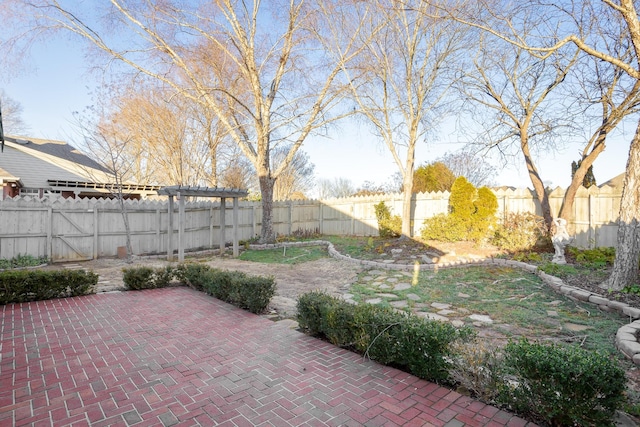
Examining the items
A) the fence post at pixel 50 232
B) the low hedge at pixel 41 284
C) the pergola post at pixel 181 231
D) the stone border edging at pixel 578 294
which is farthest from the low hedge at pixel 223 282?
the fence post at pixel 50 232

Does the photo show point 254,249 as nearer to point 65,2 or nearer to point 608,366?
point 65,2

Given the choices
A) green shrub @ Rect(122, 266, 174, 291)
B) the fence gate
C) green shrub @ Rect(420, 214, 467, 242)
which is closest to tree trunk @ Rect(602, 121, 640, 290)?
green shrub @ Rect(420, 214, 467, 242)

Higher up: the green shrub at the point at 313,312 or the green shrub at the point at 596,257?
the green shrub at the point at 596,257

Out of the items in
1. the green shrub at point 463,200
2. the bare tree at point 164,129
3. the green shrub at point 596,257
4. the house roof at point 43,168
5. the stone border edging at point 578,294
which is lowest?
the stone border edging at point 578,294

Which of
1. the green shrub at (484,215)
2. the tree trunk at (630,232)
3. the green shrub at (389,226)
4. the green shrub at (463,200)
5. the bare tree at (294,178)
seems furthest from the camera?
the bare tree at (294,178)

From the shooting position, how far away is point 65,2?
10.5m

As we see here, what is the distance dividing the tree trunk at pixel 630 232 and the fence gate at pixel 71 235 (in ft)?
42.6

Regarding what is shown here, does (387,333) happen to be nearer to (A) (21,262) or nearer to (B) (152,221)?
(A) (21,262)

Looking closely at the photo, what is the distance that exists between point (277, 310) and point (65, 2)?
12.1 meters

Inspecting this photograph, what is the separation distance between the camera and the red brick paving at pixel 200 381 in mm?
2496

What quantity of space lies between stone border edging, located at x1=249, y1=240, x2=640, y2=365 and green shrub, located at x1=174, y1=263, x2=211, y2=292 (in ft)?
14.4

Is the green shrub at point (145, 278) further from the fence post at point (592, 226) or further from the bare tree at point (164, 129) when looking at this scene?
the fence post at point (592, 226)

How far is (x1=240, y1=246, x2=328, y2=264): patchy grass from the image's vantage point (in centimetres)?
1058

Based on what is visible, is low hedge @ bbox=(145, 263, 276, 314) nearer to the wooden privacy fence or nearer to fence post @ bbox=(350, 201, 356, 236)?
the wooden privacy fence
